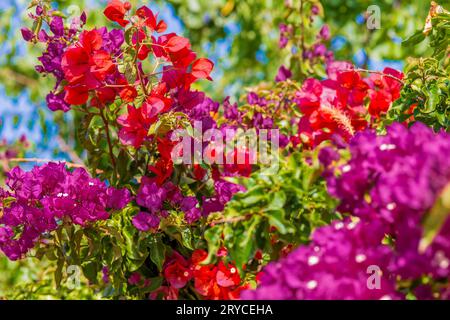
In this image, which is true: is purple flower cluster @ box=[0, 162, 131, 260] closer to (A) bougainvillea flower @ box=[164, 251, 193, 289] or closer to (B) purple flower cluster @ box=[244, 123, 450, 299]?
(A) bougainvillea flower @ box=[164, 251, 193, 289]

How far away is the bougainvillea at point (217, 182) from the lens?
671 mm

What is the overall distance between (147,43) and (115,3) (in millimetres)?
97

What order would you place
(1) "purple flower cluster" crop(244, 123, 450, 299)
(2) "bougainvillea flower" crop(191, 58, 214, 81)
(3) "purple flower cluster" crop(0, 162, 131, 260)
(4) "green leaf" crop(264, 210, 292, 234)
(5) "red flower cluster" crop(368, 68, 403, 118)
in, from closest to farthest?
1. (1) "purple flower cluster" crop(244, 123, 450, 299)
2. (4) "green leaf" crop(264, 210, 292, 234)
3. (3) "purple flower cluster" crop(0, 162, 131, 260)
4. (2) "bougainvillea flower" crop(191, 58, 214, 81)
5. (5) "red flower cluster" crop(368, 68, 403, 118)

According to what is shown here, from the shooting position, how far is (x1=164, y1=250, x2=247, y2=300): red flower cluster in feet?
3.34

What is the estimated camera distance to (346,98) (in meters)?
1.22

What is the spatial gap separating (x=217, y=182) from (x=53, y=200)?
251 mm

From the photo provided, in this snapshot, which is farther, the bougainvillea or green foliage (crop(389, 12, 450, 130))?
green foliage (crop(389, 12, 450, 130))

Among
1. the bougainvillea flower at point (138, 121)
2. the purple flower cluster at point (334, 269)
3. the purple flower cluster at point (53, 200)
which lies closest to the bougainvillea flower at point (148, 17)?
the bougainvillea flower at point (138, 121)

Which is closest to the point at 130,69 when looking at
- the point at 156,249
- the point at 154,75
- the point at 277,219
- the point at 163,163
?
the point at 154,75

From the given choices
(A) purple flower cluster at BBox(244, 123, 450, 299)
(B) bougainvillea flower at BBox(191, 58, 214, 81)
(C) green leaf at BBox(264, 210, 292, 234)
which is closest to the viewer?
(A) purple flower cluster at BBox(244, 123, 450, 299)

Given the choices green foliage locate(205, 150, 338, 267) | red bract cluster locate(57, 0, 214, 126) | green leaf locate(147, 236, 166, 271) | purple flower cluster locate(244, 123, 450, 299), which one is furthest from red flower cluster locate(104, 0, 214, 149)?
purple flower cluster locate(244, 123, 450, 299)

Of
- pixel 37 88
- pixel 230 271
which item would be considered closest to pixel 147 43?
pixel 230 271

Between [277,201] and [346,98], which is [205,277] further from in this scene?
[346,98]
